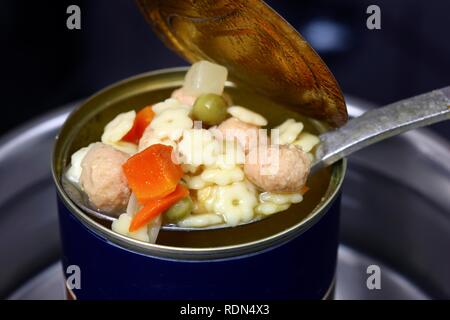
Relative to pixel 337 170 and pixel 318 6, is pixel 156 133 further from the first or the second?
pixel 318 6

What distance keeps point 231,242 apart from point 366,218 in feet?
1.36

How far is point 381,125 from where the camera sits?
982 millimetres

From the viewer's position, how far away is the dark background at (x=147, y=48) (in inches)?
75.1

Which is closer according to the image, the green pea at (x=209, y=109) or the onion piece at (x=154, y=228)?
the onion piece at (x=154, y=228)

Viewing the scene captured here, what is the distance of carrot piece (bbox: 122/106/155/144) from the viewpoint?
103 centimetres

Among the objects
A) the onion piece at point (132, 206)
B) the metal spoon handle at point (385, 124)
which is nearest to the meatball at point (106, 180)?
the onion piece at point (132, 206)

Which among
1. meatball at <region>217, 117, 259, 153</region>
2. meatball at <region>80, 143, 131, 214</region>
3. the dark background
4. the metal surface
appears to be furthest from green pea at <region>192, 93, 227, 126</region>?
the dark background

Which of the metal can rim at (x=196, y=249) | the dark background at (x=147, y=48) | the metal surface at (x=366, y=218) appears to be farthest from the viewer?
the dark background at (x=147, y=48)

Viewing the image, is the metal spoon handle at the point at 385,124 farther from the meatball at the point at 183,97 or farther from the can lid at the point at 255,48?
the meatball at the point at 183,97

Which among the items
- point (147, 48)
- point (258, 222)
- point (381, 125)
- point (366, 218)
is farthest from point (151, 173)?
point (147, 48)

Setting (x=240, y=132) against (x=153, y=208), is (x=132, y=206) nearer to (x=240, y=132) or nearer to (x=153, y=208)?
(x=153, y=208)

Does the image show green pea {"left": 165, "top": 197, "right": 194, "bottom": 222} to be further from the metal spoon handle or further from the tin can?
the metal spoon handle

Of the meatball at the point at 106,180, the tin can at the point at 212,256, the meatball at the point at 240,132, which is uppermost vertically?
the meatball at the point at 240,132

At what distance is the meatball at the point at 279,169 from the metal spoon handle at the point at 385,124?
44mm
